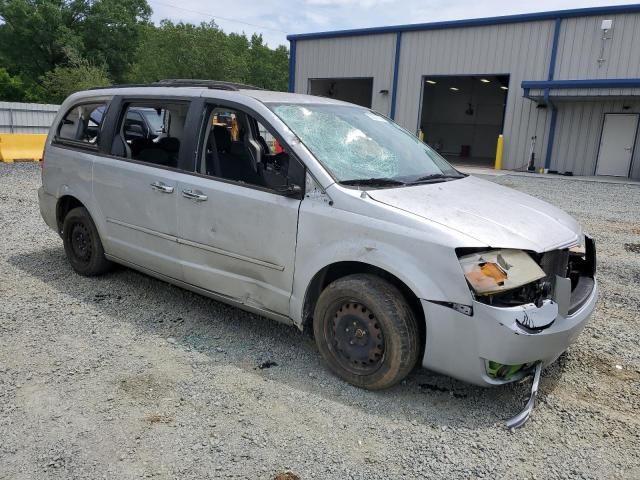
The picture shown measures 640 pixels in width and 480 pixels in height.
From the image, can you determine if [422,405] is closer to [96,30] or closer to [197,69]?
[197,69]

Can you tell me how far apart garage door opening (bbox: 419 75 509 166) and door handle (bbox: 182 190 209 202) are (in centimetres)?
2930

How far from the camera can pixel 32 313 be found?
429 centimetres

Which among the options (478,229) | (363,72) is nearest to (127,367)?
(478,229)

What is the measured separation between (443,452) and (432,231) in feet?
3.88

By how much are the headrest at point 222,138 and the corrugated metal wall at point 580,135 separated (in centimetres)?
1947

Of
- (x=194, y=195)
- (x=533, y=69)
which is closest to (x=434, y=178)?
(x=194, y=195)

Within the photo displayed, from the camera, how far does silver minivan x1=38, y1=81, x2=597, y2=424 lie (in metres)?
2.91

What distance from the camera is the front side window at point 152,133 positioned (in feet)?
13.9

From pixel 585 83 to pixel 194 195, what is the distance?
1830cm

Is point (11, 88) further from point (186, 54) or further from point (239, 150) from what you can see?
point (239, 150)

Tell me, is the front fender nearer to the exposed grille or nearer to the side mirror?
the side mirror

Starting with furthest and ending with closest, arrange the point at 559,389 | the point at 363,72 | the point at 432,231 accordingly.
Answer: the point at 363,72
the point at 559,389
the point at 432,231

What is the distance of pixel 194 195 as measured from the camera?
12.9ft

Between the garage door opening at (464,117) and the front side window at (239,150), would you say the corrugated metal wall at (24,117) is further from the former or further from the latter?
the garage door opening at (464,117)
